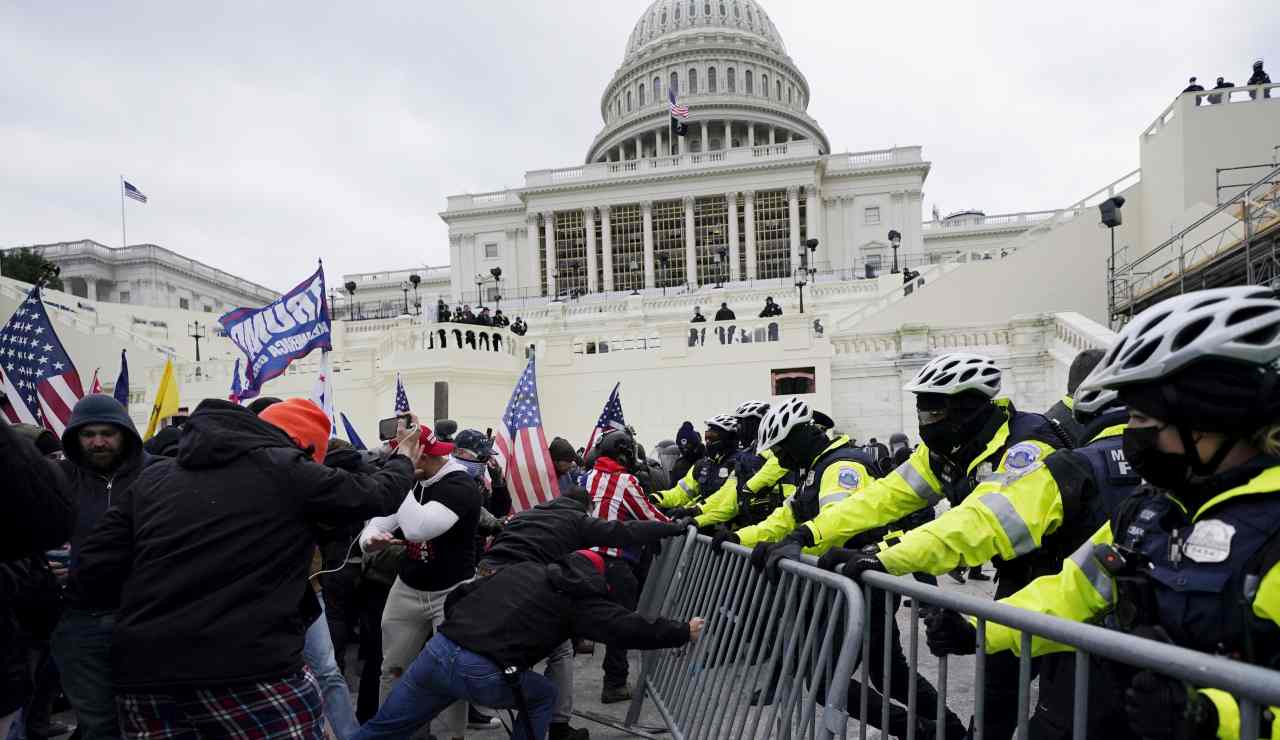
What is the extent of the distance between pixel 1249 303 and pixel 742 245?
61.1 m

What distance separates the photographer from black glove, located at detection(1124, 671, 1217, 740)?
1.52 metres

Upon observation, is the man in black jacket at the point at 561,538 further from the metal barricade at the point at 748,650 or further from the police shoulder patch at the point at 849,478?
the police shoulder patch at the point at 849,478

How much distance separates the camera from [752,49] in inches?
3118

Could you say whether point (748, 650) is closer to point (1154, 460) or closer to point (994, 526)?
point (994, 526)

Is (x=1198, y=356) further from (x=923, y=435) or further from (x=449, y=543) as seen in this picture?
(x=449, y=543)

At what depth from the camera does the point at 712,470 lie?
24.6 ft

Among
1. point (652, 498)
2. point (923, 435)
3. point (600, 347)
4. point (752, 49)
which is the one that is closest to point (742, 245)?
point (752, 49)

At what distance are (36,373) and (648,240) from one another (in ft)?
182

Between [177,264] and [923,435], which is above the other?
[177,264]

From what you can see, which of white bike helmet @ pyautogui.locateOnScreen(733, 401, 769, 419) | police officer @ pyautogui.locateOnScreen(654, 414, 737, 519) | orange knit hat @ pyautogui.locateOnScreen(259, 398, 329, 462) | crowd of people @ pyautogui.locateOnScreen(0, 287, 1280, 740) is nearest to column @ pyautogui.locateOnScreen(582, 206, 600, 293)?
police officer @ pyautogui.locateOnScreen(654, 414, 737, 519)

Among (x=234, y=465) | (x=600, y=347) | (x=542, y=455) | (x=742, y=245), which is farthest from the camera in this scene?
(x=742, y=245)

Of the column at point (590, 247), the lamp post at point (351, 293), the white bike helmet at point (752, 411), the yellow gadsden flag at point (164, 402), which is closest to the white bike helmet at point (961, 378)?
the white bike helmet at point (752, 411)

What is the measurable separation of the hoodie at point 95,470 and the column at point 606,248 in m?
58.1

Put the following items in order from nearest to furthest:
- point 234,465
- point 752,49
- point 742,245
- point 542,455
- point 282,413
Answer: point 234,465 < point 282,413 < point 542,455 < point 742,245 < point 752,49
